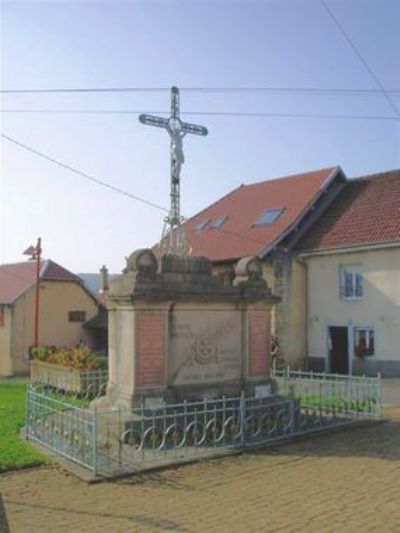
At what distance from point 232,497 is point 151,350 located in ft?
12.9

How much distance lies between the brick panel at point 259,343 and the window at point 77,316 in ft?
78.0

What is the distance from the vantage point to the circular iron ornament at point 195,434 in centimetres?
982

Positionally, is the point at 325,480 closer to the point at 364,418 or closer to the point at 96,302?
the point at 364,418

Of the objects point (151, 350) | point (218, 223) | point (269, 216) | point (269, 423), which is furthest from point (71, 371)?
point (218, 223)

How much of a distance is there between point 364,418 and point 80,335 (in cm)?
2497

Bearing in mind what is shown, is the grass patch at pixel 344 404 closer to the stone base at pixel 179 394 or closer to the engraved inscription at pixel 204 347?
the stone base at pixel 179 394

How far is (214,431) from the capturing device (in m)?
9.89

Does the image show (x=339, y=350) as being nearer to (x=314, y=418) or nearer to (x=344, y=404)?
(x=344, y=404)

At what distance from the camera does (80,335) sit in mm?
35281

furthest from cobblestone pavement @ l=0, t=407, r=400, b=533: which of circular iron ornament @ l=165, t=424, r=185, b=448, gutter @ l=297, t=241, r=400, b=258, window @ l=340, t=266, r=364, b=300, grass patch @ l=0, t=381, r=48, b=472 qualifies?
window @ l=340, t=266, r=364, b=300

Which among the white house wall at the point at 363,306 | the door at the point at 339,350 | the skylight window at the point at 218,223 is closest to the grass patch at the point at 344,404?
the white house wall at the point at 363,306

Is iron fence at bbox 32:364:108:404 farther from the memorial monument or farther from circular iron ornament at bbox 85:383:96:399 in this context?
the memorial monument

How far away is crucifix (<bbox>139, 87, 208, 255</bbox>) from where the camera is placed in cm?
1250

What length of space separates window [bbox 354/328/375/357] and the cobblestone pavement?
14518 mm
